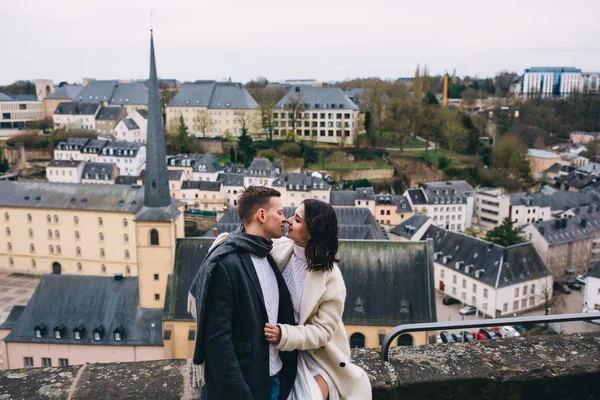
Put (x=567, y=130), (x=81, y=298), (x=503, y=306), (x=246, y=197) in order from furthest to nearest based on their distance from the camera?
(x=567, y=130) → (x=503, y=306) → (x=81, y=298) → (x=246, y=197)

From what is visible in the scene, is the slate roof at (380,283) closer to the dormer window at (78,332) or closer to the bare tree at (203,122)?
the dormer window at (78,332)

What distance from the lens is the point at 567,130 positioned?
86312mm

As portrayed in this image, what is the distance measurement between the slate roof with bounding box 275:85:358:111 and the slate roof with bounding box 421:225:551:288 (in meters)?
36.2

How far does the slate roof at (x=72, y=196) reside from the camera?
35125 mm

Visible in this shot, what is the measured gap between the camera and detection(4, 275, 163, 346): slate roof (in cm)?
1955

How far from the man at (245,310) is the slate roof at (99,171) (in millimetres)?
50061

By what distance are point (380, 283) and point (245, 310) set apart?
55.5 ft

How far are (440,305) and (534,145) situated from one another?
2187 inches

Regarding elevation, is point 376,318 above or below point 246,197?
below

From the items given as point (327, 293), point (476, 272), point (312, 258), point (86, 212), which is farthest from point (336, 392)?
point (86, 212)

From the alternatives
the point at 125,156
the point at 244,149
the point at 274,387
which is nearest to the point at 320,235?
the point at 274,387

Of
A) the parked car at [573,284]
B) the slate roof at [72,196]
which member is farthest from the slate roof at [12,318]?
the parked car at [573,284]

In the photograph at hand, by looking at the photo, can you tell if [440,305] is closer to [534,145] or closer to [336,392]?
[336,392]

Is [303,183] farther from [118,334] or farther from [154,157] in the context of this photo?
[118,334]
